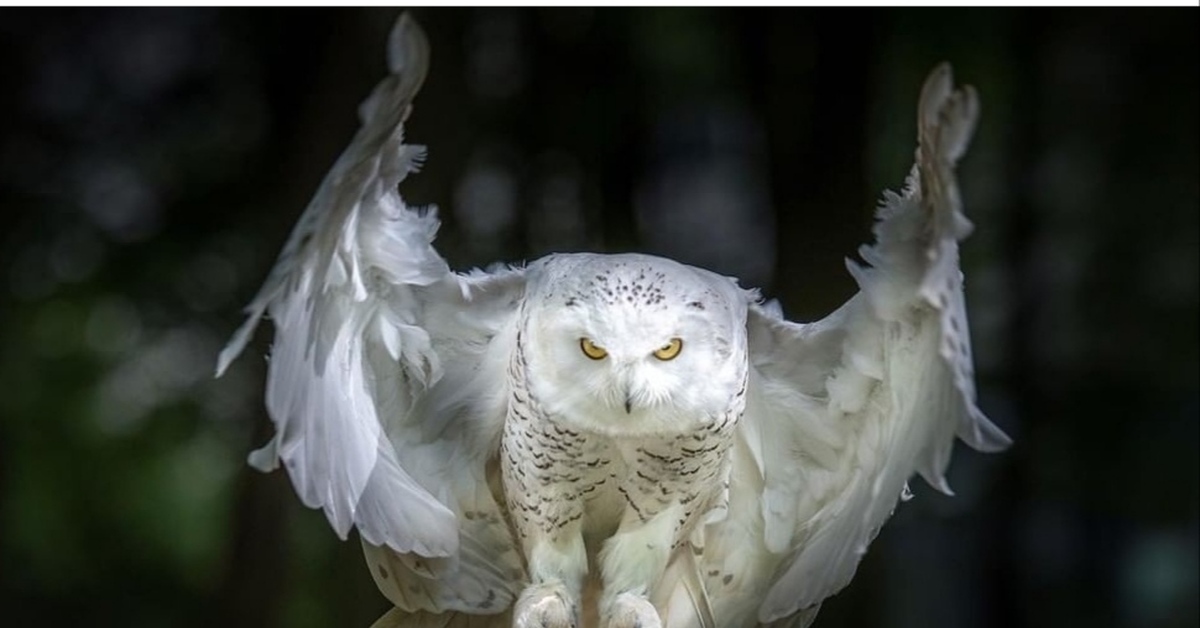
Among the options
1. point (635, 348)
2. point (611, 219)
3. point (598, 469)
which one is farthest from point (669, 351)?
point (611, 219)

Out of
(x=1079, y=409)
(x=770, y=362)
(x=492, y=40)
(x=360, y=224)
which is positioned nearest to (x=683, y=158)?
(x=492, y=40)

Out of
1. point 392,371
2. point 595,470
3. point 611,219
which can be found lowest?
point 611,219

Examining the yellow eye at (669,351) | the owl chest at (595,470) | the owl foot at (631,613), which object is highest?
the yellow eye at (669,351)

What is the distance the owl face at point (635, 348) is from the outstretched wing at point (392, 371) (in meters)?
0.12

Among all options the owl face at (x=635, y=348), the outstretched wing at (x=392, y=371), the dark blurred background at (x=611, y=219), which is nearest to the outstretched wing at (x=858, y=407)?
the owl face at (x=635, y=348)

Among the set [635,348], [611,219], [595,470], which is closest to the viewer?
[635,348]

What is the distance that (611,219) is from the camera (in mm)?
3672

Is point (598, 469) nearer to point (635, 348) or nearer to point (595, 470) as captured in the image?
point (595, 470)

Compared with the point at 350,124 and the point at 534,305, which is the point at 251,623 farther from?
the point at 534,305

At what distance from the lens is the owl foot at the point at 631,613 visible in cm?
167

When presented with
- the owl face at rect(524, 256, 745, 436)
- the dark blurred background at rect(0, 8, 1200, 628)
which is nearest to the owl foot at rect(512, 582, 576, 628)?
the owl face at rect(524, 256, 745, 436)

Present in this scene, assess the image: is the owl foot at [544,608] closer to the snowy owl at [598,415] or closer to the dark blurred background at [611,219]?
the snowy owl at [598,415]

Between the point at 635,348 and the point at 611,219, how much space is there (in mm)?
2078

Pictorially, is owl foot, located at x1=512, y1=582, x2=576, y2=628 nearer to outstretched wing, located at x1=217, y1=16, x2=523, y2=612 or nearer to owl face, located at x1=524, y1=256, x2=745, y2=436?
outstretched wing, located at x1=217, y1=16, x2=523, y2=612
